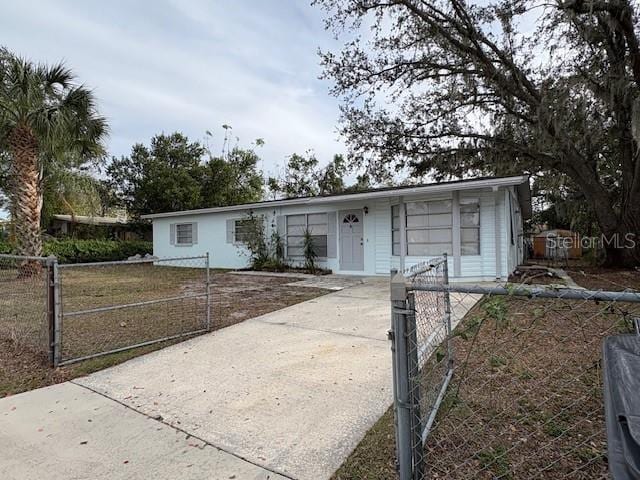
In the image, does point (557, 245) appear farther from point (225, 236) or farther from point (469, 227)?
point (225, 236)

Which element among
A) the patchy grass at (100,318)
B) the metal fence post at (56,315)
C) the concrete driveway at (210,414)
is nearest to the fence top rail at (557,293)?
the concrete driveway at (210,414)

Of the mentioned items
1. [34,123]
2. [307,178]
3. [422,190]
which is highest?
[307,178]

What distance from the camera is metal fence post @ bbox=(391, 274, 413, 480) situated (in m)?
1.73

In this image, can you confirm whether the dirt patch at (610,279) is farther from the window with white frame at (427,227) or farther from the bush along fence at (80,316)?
the bush along fence at (80,316)

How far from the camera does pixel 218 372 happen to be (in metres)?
3.73

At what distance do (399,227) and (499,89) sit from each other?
5247 millimetres

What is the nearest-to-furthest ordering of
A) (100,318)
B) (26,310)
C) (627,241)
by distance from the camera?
(26,310) → (100,318) → (627,241)

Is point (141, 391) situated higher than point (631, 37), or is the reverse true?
point (631, 37)

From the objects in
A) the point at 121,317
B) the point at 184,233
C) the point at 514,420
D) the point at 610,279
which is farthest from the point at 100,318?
the point at 610,279

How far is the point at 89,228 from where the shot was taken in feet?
76.0

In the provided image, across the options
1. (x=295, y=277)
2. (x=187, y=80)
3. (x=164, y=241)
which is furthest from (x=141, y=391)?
(x=164, y=241)

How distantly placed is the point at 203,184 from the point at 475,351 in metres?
22.6

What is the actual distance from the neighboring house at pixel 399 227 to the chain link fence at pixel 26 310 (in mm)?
7956

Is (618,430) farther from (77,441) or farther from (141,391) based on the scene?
(141,391)
